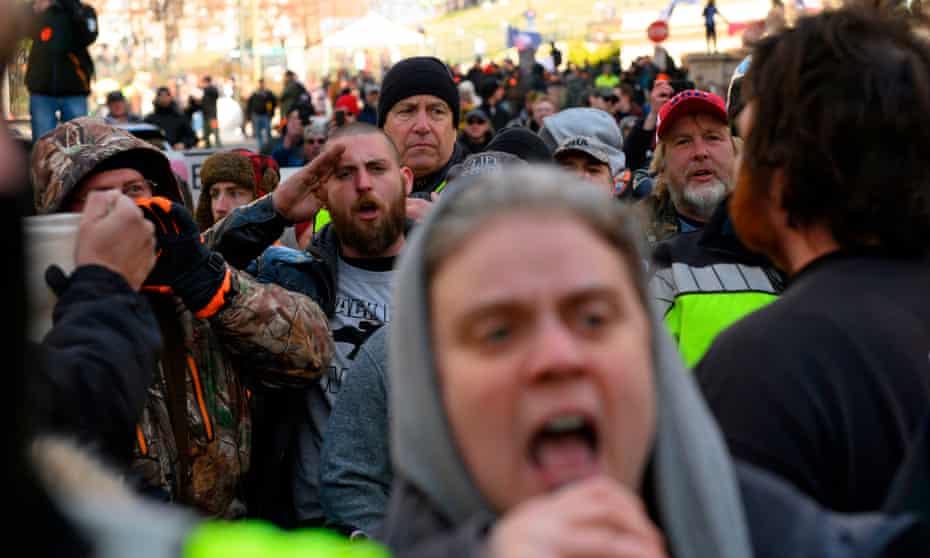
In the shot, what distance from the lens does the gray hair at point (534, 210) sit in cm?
165

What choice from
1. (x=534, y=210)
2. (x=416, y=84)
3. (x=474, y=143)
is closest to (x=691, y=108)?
(x=416, y=84)

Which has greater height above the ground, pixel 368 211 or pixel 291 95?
pixel 368 211

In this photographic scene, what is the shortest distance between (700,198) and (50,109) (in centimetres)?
762

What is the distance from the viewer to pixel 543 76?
30.8 m

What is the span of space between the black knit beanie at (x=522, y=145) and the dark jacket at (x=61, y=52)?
618cm

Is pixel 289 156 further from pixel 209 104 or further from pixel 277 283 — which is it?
pixel 209 104

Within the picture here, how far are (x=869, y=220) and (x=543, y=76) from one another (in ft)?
94.7

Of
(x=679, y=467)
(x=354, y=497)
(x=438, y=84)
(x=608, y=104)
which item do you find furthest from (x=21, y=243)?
(x=608, y=104)

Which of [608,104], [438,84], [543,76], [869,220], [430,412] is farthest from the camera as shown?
[543,76]

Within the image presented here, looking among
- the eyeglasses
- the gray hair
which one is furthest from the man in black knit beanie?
the gray hair

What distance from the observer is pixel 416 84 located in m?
6.61

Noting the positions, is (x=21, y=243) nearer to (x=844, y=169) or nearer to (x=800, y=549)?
(x=800, y=549)

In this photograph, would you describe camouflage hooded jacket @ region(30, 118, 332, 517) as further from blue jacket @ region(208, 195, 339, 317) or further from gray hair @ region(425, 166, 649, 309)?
gray hair @ region(425, 166, 649, 309)

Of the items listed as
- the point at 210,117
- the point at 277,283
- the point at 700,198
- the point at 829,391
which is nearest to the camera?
the point at 829,391
